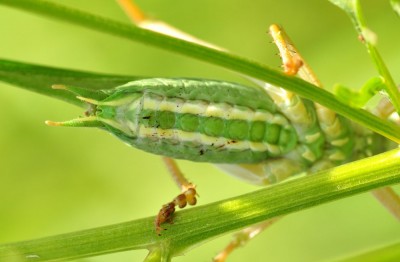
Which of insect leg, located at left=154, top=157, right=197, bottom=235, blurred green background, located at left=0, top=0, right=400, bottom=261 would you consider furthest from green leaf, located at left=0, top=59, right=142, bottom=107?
blurred green background, located at left=0, top=0, right=400, bottom=261

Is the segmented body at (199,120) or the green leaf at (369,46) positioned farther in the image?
the segmented body at (199,120)

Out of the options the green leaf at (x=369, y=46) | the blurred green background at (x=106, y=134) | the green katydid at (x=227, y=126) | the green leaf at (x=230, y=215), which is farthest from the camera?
the blurred green background at (x=106, y=134)

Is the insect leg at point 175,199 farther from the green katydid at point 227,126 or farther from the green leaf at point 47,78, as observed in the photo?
the green leaf at point 47,78

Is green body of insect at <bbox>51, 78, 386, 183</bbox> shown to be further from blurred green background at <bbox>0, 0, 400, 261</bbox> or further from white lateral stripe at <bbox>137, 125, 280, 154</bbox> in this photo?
blurred green background at <bbox>0, 0, 400, 261</bbox>

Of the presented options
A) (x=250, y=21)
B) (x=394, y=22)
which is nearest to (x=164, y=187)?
(x=250, y=21)

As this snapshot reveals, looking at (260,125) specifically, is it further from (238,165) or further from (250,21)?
(250,21)

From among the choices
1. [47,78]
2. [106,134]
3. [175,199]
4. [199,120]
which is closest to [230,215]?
[175,199]

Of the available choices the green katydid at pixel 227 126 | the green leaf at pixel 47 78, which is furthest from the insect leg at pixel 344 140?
the green leaf at pixel 47 78
